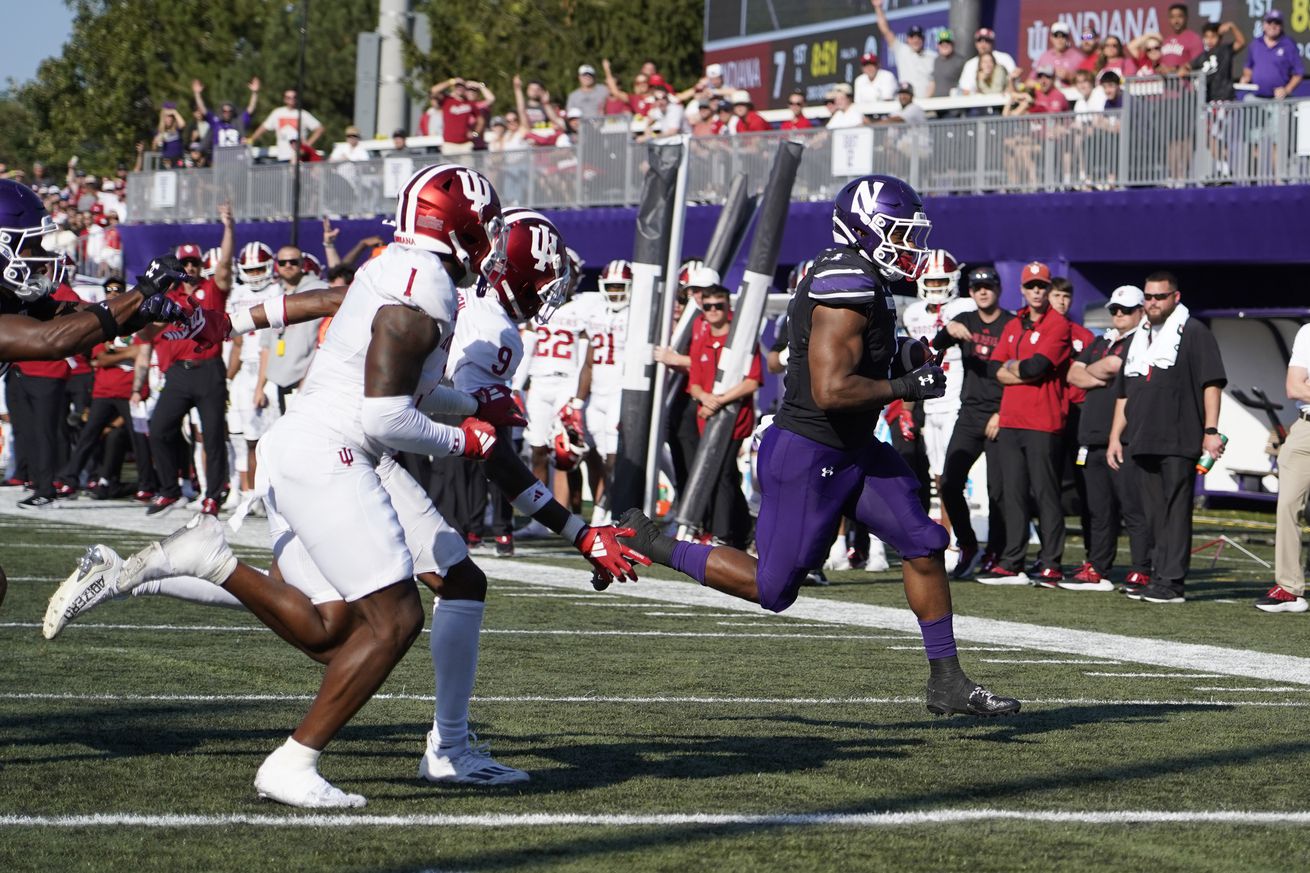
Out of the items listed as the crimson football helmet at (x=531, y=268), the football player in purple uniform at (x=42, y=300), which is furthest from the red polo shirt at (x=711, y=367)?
the football player in purple uniform at (x=42, y=300)

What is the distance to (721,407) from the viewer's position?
13.6 m

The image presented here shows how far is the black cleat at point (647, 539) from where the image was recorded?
702cm

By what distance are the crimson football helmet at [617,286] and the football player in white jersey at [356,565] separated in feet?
29.9

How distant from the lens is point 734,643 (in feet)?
31.6

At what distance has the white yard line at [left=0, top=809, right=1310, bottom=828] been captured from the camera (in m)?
5.31

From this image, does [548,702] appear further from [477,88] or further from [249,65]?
[249,65]

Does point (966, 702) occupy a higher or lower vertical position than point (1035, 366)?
lower

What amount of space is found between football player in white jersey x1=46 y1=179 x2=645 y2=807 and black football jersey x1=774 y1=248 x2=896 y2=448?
3.62 ft

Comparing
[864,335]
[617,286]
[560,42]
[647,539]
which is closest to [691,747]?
[647,539]

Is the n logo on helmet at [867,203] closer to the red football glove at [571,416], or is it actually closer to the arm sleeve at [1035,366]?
the arm sleeve at [1035,366]

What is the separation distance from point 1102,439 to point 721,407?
8.15ft

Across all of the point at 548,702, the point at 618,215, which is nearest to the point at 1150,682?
the point at 548,702

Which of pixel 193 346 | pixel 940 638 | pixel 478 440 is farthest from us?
pixel 193 346

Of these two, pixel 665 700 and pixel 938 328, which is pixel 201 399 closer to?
pixel 938 328
